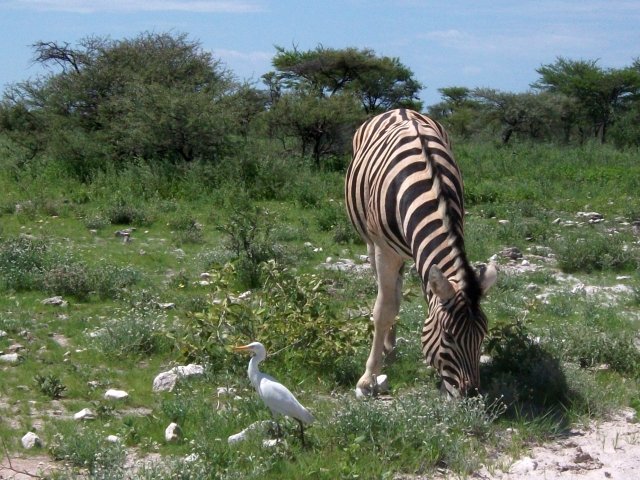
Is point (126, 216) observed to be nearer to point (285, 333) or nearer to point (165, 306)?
point (165, 306)

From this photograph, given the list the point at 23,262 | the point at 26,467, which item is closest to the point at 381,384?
the point at 26,467

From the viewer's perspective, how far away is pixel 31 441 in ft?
17.4

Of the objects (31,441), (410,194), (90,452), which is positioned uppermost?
(410,194)

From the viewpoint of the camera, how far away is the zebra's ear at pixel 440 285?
5.26m

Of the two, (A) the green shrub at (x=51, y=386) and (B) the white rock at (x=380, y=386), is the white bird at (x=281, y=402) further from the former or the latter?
(A) the green shrub at (x=51, y=386)

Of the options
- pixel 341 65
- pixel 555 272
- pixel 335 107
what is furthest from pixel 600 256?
pixel 341 65

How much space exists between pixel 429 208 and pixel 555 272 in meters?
5.04

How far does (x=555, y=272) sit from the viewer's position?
34.3ft

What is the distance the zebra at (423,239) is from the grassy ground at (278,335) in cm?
30

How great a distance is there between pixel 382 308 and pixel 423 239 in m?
0.98

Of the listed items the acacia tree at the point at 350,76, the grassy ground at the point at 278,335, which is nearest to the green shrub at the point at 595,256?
the grassy ground at the point at 278,335

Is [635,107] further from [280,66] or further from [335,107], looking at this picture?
[335,107]

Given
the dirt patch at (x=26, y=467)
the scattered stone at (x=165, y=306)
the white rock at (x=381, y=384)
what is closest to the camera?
the dirt patch at (x=26, y=467)

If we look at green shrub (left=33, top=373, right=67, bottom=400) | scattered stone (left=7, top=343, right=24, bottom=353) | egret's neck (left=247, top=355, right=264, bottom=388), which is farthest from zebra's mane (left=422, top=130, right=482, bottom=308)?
scattered stone (left=7, top=343, right=24, bottom=353)
